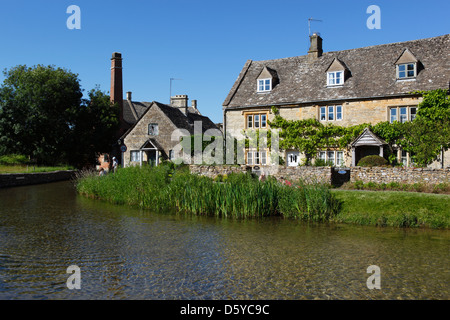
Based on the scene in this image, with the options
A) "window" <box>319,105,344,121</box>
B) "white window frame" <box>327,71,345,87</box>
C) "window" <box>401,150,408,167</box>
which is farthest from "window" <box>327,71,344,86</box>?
"window" <box>401,150,408,167</box>

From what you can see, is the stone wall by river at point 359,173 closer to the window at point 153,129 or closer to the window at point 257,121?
the window at point 257,121

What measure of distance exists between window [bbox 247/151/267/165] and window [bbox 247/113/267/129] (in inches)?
84.5

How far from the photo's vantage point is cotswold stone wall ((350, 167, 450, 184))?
61.7ft

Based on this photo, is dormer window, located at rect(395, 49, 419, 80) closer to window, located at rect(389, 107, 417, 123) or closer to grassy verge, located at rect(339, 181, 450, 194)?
window, located at rect(389, 107, 417, 123)

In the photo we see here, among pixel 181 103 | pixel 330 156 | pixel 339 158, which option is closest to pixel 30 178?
pixel 181 103

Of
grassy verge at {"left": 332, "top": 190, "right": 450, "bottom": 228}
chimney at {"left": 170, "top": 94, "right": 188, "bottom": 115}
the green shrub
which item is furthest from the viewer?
chimney at {"left": 170, "top": 94, "right": 188, "bottom": 115}

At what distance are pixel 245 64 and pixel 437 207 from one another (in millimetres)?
23568

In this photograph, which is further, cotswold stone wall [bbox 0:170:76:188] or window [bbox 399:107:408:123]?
cotswold stone wall [bbox 0:170:76:188]

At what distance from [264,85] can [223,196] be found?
16901mm

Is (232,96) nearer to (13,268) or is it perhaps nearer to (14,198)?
(14,198)

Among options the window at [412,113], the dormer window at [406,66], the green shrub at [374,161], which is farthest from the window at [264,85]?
the green shrub at [374,161]

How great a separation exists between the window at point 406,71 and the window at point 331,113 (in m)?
4.55

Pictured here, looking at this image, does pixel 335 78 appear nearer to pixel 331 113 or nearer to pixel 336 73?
pixel 336 73

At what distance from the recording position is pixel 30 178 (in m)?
33.2
